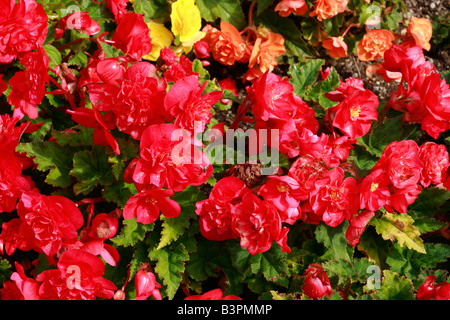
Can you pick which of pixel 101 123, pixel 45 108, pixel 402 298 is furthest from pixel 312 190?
pixel 45 108

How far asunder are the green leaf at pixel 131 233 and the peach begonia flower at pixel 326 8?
1327mm

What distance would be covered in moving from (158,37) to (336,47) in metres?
0.88

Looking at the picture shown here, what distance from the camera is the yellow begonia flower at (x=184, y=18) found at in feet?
7.17

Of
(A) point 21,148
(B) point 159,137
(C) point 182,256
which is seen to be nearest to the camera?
(B) point 159,137

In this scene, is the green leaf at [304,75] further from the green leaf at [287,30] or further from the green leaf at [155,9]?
the green leaf at [155,9]

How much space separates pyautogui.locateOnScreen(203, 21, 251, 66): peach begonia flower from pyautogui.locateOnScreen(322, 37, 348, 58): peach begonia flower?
1.32ft

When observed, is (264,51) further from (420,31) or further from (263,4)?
(420,31)

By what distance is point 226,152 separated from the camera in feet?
5.52

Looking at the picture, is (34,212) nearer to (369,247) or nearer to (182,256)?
(182,256)

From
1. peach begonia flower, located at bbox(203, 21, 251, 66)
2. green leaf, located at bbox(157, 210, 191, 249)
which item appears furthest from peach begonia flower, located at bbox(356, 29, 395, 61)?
green leaf, located at bbox(157, 210, 191, 249)

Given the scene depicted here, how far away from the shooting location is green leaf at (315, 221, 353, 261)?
168cm

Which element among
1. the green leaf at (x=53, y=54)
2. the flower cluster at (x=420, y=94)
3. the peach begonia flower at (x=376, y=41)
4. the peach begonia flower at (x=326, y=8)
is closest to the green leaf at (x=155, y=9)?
the green leaf at (x=53, y=54)

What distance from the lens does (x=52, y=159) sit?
64.4 inches
